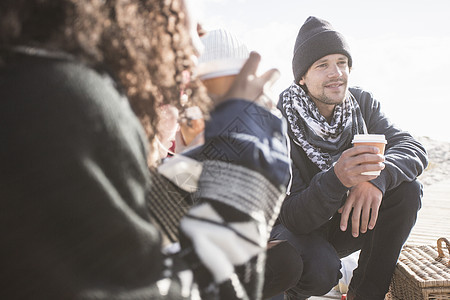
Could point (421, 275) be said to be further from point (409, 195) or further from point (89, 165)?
point (89, 165)

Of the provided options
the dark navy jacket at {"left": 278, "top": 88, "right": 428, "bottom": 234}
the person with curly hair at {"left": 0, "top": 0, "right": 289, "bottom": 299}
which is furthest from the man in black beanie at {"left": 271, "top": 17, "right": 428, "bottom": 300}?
the person with curly hair at {"left": 0, "top": 0, "right": 289, "bottom": 299}

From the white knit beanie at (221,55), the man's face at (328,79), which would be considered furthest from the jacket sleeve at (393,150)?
the white knit beanie at (221,55)

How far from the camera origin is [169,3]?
0.89m

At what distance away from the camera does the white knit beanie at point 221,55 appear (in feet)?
3.29

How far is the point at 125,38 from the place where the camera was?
0.77 metres

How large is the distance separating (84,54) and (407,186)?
2199mm

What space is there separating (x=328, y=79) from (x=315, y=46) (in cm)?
31

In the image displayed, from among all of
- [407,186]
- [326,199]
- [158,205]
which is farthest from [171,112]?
[407,186]

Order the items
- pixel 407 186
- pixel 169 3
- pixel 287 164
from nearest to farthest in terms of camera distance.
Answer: pixel 169 3 < pixel 287 164 < pixel 407 186

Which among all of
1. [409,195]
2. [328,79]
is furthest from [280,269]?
[328,79]

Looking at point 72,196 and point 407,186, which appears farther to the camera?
point 407,186

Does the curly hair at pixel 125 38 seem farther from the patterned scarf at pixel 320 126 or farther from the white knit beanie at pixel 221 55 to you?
the patterned scarf at pixel 320 126

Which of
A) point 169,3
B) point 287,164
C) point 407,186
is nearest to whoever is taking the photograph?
point 169,3

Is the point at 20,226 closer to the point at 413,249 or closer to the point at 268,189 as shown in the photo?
the point at 268,189
